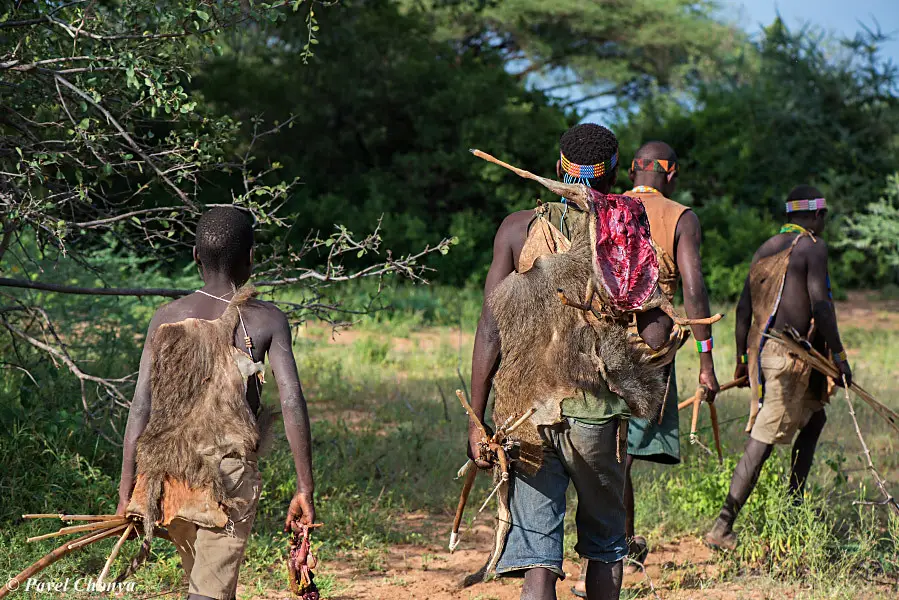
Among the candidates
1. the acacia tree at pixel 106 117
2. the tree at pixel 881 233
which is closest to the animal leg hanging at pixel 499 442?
the acacia tree at pixel 106 117

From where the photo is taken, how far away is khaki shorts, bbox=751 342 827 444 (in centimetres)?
506

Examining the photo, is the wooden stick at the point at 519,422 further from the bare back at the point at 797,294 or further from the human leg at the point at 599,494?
the bare back at the point at 797,294

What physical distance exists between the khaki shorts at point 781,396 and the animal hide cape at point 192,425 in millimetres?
3093

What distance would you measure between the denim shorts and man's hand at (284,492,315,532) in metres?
0.68

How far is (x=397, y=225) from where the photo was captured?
14703 mm

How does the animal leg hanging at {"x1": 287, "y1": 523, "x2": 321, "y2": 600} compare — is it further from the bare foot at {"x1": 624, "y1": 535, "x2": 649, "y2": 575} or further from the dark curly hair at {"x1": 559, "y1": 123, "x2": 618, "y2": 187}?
the bare foot at {"x1": 624, "y1": 535, "x2": 649, "y2": 575}

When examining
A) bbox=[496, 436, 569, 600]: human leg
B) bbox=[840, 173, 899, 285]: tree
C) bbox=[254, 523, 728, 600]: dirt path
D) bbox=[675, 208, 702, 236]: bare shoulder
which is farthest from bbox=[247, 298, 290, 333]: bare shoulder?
bbox=[840, 173, 899, 285]: tree

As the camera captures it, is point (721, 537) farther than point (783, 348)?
No

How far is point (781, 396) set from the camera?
16.7 ft

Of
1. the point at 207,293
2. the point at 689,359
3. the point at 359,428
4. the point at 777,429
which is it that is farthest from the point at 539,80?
the point at 207,293

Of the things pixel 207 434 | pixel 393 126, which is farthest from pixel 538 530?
pixel 393 126

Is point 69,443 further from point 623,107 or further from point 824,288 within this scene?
point 623,107

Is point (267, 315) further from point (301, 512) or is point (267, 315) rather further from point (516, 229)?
point (516, 229)

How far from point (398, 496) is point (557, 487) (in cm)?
267
